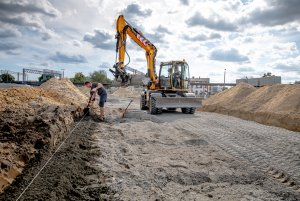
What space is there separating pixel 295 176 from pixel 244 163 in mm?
1109

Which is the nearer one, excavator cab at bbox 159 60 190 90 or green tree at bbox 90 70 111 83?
excavator cab at bbox 159 60 190 90

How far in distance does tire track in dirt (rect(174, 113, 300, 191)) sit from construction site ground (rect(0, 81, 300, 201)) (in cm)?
2

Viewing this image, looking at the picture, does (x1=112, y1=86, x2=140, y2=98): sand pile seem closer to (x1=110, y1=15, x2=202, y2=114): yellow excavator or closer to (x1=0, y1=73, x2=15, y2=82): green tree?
(x1=0, y1=73, x2=15, y2=82): green tree

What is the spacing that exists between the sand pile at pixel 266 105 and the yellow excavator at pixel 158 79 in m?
3.71

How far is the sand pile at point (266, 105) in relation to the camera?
15.1 meters

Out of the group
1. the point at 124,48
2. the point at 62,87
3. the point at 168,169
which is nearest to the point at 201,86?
the point at 62,87

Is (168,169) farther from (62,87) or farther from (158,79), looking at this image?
(62,87)

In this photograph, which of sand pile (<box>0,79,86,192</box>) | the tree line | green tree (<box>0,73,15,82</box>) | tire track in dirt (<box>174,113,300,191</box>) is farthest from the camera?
the tree line

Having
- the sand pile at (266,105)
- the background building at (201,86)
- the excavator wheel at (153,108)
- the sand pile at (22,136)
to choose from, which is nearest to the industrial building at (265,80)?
the background building at (201,86)

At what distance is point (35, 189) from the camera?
4734mm

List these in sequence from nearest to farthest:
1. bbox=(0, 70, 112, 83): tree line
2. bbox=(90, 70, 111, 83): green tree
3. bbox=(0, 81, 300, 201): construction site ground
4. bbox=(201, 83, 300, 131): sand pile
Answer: bbox=(0, 81, 300, 201): construction site ground, bbox=(201, 83, 300, 131): sand pile, bbox=(0, 70, 112, 83): tree line, bbox=(90, 70, 111, 83): green tree

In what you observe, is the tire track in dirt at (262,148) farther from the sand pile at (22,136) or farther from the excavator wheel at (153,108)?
the sand pile at (22,136)

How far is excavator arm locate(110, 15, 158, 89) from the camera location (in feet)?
52.0

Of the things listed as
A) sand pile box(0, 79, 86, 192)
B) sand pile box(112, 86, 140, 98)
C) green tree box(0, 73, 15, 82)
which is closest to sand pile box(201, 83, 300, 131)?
sand pile box(0, 79, 86, 192)
